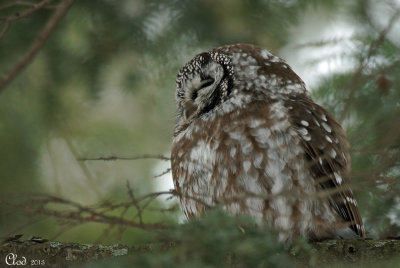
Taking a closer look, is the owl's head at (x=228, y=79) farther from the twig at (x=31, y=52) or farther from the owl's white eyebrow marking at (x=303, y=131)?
the twig at (x=31, y=52)

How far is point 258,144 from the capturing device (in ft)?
10.5

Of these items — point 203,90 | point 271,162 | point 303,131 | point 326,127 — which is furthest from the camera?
point 203,90

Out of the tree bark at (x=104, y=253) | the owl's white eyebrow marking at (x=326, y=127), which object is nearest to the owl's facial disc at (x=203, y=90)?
the owl's white eyebrow marking at (x=326, y=127)

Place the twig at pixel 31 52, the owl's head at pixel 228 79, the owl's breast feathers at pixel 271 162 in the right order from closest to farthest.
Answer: the twig at pixel 31 52, the owl's breast feathers at pixel 271 162, the owl's head at pixel 228 79

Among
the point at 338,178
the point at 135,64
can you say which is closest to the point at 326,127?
the point at 338,178

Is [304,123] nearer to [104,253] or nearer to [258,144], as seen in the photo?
[258,144]

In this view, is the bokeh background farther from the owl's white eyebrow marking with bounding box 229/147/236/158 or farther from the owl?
the owl's white eyebrow marking with bounding box 229/147/236/158

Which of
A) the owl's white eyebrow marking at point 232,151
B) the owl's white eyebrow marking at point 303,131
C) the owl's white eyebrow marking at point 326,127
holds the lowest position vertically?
the owl's white eyebrow marking at point 232,151

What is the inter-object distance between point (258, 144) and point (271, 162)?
143 millimetres

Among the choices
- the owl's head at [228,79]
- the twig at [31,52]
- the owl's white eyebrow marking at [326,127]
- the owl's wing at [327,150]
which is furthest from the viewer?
the owl's head at [228,79]

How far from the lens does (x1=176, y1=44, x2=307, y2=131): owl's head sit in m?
3.62

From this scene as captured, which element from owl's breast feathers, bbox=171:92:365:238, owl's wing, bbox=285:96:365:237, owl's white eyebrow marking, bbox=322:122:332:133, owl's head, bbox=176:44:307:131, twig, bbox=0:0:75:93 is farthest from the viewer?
owl's head, bbox=176:44:307:131

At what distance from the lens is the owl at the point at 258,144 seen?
124 inches

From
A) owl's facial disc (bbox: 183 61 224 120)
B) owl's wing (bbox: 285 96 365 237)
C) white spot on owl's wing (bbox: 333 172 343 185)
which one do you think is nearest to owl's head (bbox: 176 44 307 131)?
owl's facial disc (bbox: 183 61 224 120)
